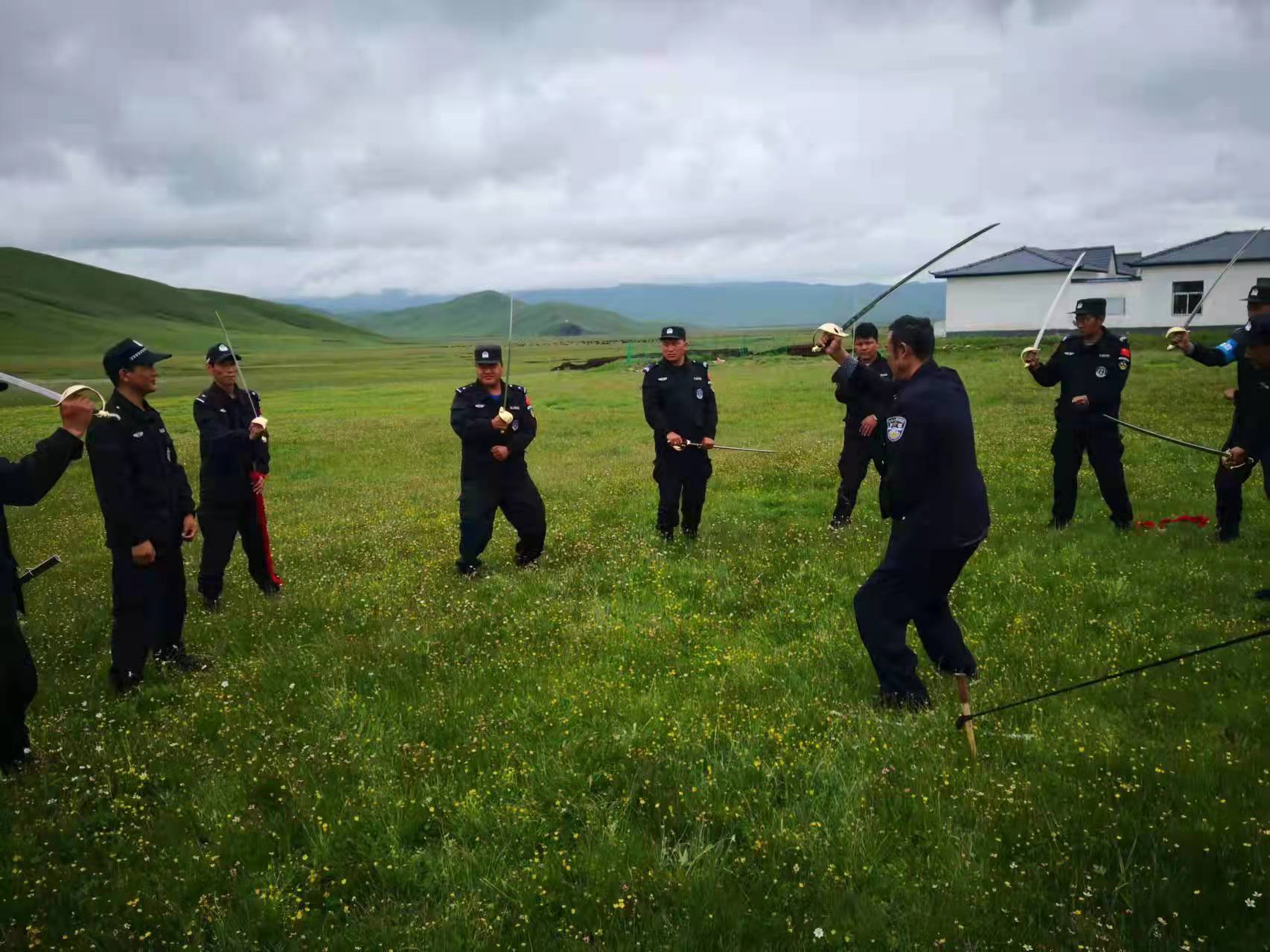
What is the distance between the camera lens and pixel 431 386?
6531cm

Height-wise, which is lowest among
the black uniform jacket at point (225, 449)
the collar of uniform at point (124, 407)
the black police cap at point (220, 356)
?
the black uniform jacket at point (225, 449)

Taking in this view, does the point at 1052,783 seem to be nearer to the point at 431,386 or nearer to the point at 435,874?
the point at 435,874

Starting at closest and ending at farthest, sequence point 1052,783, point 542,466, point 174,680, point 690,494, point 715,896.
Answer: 1. point 715,896
2. point 1052,783
3. point 174,680
4. point 690,494
5. point 542,466

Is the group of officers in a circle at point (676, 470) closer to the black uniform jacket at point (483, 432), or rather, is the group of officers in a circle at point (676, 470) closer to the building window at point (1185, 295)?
the black uniform jacket at point (483, 432)

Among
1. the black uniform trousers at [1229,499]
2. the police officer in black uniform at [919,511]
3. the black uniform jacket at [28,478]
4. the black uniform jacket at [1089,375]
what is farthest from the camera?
the black uniform jacket at [1089,375]

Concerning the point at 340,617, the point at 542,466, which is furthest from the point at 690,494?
the point at 542,466

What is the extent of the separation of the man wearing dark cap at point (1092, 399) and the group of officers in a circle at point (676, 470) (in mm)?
24

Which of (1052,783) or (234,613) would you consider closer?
(1052,783)

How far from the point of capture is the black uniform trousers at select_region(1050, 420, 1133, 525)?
447 inches

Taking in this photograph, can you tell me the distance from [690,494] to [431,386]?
56595mm

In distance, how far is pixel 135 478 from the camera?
7.68 metres

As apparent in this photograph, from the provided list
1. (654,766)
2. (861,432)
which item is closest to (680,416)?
(861,432)

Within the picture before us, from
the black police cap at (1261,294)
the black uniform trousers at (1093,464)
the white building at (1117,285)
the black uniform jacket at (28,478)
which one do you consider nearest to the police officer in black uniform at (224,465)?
the black uniform jacket at (28,478)

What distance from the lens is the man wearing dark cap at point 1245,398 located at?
30.7ft
